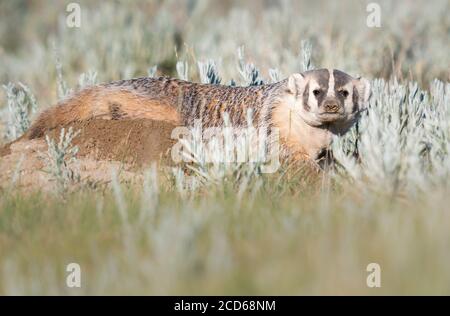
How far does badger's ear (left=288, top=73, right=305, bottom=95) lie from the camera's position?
16.4ft

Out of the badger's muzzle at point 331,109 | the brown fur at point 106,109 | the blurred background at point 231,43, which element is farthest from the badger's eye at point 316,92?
the blurred background at point 231,43

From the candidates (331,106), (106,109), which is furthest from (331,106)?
(106,109)

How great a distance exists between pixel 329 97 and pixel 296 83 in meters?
0.34

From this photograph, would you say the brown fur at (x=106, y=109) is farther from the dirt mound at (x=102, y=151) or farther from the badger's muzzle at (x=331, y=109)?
the badger's muzzle at (x=331, y=109)

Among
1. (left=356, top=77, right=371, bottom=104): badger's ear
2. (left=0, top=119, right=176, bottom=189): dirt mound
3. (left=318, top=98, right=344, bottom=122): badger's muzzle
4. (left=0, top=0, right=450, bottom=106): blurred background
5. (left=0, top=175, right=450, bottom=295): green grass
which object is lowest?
(left=0, top=175, right=450, bottom=295): green grass

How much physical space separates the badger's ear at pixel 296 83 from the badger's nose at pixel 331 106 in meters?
0.30

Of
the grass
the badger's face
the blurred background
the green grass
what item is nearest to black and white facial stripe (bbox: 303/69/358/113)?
the badger's face

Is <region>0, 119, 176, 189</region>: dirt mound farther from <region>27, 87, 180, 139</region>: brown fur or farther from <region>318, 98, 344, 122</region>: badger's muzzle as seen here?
<region>318, 98, 344, 122</region>: badger's muzzle

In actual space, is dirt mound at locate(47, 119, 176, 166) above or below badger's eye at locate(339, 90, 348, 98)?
below

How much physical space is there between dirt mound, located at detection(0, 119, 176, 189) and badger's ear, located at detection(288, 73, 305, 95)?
2.67ft

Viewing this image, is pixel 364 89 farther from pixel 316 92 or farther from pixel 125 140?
pixel 125 140

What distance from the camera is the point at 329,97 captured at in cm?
476
